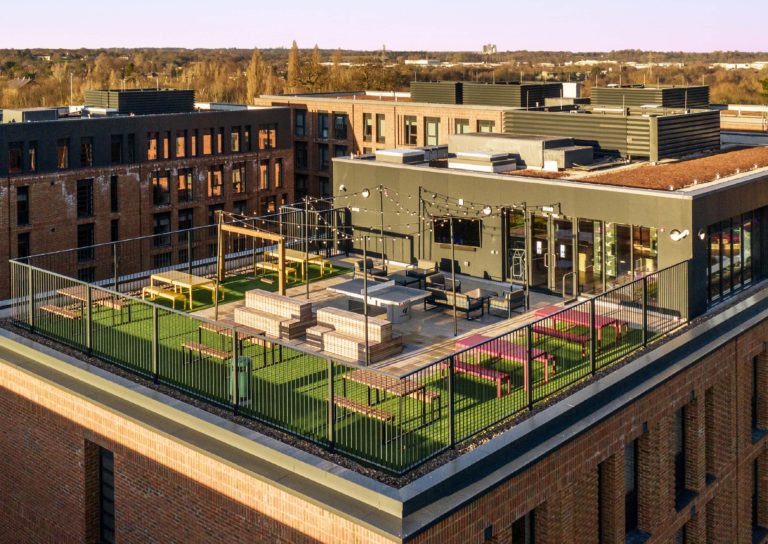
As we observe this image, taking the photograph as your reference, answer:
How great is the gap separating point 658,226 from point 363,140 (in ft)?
159

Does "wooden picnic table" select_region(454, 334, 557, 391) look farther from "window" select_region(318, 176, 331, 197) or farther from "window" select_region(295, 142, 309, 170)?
"window" select_region(295, 142, 309, 170)

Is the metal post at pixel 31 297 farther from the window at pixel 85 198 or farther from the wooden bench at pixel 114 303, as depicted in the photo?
the window at pixel 85 198

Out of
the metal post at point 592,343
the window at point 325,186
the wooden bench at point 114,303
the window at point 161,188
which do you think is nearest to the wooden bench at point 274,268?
the wooden bench at point 114,303

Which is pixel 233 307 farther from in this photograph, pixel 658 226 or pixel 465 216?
pixel 658 226

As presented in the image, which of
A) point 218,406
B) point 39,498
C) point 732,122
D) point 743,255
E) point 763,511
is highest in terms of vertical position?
point 732,122

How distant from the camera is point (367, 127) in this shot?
7000cm

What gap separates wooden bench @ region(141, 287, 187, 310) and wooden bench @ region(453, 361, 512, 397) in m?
8.77

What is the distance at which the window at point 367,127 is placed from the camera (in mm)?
69581

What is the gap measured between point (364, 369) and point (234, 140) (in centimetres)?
4784

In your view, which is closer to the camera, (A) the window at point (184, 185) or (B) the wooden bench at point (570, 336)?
(B) the wooden bench at point (570, 336)

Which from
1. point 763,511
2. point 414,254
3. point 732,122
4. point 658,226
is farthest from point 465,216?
point 732,122

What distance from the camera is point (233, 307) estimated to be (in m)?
24.6

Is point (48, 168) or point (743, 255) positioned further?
point (48, 168)

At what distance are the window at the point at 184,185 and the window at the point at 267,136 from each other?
6803 millimetres
